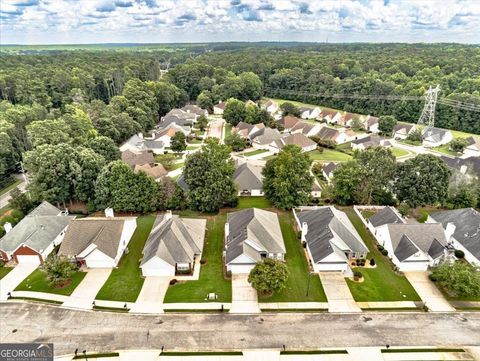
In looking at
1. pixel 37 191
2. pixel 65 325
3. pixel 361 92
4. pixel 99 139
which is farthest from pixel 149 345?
pixel 361 92

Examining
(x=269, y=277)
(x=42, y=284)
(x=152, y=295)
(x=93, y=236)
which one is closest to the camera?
(x=269, y=277)

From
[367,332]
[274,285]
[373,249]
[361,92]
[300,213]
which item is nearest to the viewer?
[367,332]

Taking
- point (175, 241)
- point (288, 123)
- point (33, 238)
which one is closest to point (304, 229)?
point (175, 241)

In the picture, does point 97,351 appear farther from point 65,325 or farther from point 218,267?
point 218,267

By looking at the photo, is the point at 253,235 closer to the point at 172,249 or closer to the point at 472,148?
the point at 172,249

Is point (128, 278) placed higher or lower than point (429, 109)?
higher

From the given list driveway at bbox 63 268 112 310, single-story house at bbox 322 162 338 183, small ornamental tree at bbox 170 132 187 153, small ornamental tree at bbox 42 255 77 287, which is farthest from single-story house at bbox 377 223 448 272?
small ornamental tree at bbox 170 132 187 153

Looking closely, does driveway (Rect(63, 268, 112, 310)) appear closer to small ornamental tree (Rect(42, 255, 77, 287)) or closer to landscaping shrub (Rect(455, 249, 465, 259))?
small ornamental tree (Rect(42, 255, 77, 287))

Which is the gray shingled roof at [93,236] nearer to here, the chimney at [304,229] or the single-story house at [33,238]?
the single-story house at [33,238]
